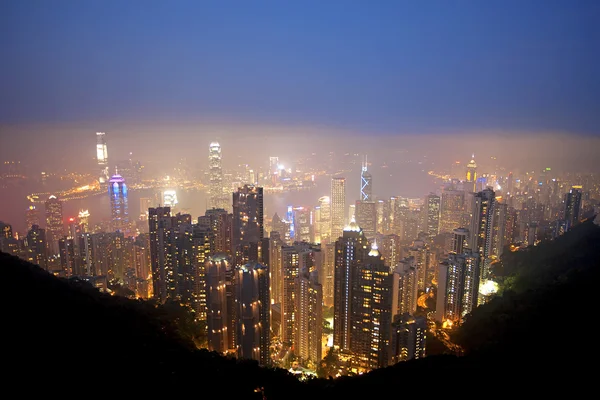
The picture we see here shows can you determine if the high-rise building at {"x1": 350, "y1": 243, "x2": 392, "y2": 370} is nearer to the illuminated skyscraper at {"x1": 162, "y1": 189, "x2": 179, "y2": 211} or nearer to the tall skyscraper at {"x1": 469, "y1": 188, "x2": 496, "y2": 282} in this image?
the tall skyscraper at {"x1": 469, "y1": 188, "x2": 496, "y2": 282}

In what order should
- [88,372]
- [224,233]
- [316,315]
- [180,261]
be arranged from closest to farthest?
[88,372], [316,315], [180,261], [224,233]

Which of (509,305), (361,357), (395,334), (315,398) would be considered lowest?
(361,357)

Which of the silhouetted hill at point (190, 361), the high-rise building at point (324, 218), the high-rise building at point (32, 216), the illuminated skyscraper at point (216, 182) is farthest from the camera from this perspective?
the high-rise building at point (324, 218)

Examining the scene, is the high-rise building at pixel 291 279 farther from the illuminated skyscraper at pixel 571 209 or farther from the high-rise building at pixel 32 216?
the illuminated skyscraper at pixel 571 209

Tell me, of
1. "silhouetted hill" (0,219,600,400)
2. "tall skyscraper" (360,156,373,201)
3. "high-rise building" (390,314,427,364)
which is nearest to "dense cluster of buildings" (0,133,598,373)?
"high-rise building" (390,314,427,364)

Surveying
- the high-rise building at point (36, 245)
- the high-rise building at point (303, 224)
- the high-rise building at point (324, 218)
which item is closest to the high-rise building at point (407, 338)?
the high-rise building at point (303, 224)

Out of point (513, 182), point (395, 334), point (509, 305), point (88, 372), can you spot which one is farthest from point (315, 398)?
point (513, 182)

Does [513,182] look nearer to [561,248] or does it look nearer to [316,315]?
[561,248]
